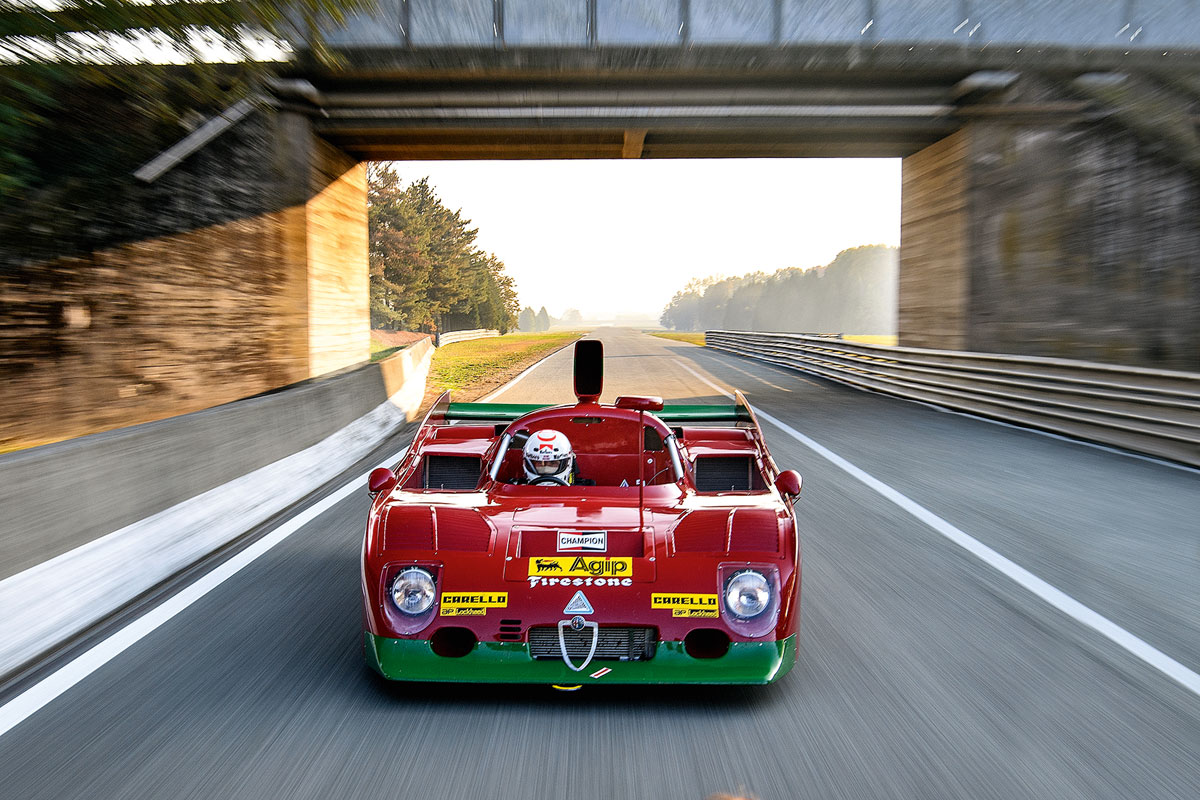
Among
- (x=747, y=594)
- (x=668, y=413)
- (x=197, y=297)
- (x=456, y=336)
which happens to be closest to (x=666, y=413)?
(x=668, y=413)

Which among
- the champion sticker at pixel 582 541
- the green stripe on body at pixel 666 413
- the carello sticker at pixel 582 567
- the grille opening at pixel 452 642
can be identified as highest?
the green stripe on body at pixel 666 413

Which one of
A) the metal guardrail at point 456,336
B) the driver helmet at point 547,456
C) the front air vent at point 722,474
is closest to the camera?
the driver helmet at point 547,456

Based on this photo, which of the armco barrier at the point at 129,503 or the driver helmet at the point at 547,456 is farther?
the driver helmet at the point at 547,456

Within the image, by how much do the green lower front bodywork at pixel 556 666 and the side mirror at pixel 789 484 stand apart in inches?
45.5

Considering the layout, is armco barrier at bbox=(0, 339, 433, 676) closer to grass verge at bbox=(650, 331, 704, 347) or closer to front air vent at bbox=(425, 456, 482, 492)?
front air vent at bbox=(425, 456, 482, 492)

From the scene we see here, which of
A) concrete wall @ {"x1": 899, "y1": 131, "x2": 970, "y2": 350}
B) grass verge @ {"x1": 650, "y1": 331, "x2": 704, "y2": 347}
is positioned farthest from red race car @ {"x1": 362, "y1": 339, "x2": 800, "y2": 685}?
grass verge @ {"x1": 650, "y1": 331, "x2": 704, "y2": 347}

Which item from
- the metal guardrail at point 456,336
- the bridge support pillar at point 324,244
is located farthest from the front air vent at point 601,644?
A: the metal guardrail at point 456,336

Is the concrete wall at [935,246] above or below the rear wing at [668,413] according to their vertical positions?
above

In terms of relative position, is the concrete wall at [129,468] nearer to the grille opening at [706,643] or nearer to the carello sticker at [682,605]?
the carello sticker at [682,605]

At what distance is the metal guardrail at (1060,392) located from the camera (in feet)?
34.1

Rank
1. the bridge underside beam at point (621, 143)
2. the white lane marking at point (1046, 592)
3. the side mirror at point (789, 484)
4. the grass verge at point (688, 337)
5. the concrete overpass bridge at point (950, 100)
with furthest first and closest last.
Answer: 1. the grass verge at point (688, 337)
2. the bridge underside beam at point (621, 143)
3. the concrete overpass bridge at point (950, 100)
4. the side mirror at point (789, 484)
5. the white lane marking at point (1046, 592)

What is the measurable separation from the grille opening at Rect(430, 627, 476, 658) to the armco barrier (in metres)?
2.01

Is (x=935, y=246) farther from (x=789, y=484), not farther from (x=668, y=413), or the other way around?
(x=789, y=484)

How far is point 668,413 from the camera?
663 cm
